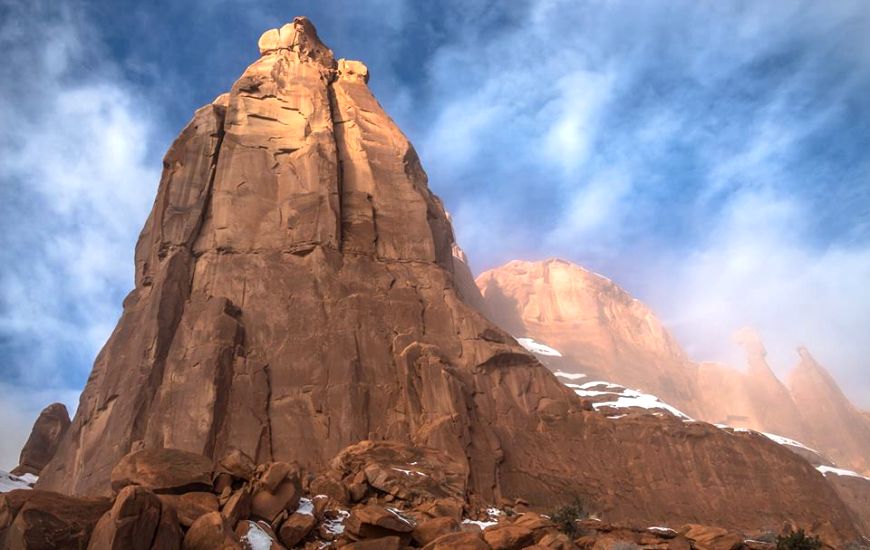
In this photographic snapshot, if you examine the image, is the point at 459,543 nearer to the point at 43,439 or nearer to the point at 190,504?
the point at 190,504

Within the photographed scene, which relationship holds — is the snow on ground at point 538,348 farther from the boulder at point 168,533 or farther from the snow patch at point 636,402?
the boulder at point 168,533

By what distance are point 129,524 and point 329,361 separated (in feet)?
68.1

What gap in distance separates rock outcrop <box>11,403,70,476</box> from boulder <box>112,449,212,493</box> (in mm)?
32207

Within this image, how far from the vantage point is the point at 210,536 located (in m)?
14.2

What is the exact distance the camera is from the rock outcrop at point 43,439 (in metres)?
43.2

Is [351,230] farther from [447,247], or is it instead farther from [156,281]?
[156,281]

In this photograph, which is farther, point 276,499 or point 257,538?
point 276,499

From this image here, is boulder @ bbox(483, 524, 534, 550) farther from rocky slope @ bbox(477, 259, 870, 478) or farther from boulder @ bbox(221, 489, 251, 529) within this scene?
rocky slope @ bbox(477, 259, 870, 478)

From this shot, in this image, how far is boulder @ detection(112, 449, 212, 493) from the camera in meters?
16.5

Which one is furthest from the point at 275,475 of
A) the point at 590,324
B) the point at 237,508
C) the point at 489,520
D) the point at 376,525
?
the point at 590,324

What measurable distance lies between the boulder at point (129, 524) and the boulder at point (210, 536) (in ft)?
2.75

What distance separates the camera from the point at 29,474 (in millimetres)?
42469

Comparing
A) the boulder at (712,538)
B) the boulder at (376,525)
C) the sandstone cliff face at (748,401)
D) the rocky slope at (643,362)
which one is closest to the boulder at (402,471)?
the boulder at (376,525)

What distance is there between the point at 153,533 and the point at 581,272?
5138 inches
